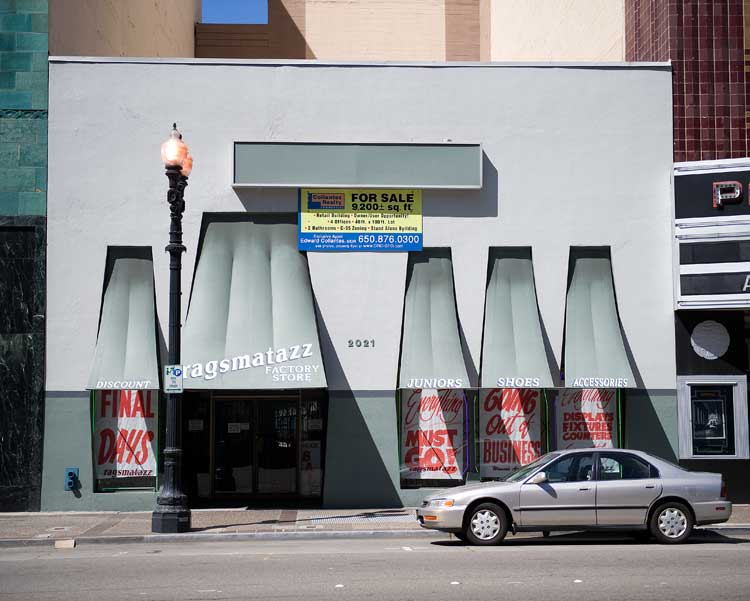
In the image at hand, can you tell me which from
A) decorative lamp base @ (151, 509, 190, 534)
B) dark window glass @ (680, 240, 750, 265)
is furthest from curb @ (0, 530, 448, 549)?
dark window glass @ (680, 240, 750, 265)

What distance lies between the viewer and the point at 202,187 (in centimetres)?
Result: 1989

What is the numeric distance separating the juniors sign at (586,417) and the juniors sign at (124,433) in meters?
8.18

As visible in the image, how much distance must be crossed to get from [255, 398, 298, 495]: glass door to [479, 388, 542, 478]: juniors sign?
397cm

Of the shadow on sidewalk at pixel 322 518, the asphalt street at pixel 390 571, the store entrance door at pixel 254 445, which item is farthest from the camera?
the store entrance door at pixel 254 445

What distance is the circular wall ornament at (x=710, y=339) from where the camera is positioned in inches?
773

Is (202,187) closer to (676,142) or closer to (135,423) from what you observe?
(135,423)

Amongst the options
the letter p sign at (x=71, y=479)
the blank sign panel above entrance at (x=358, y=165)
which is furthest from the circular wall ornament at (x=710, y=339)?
the letter p sign at (x=71, y=479)

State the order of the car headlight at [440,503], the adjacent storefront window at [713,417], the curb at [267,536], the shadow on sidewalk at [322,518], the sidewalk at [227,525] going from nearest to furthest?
the car headlight at [440,503]
the curb at [267,536]
the sidewalk at [227,525]
the shadow on sidewalk at [322,518]
the adjacent storefront window at [713,417]

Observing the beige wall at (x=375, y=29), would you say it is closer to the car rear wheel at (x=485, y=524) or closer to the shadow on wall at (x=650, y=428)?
the shadow on wall at (x=650, y=428)

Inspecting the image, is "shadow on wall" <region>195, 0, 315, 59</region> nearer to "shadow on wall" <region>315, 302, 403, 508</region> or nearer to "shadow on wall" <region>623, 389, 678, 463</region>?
"shadow on wall" <region>315, 302, 403, 508</region>

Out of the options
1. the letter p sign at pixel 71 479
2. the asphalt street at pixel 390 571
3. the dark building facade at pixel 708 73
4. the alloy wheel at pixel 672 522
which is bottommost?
the asphalt street at pixel 390 571

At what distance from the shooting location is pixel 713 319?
19750 mm

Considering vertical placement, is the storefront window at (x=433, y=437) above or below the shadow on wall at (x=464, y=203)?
below

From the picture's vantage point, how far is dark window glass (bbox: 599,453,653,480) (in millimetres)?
14586
